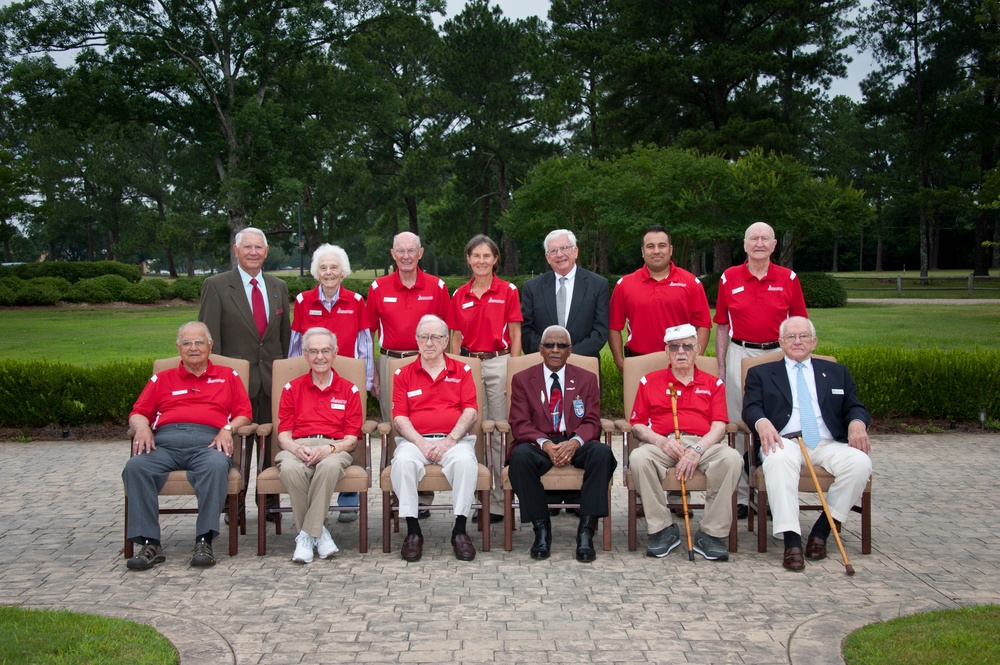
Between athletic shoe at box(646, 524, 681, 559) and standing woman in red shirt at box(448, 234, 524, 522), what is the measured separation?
125 centimetres

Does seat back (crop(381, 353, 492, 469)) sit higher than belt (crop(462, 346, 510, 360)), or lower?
lower

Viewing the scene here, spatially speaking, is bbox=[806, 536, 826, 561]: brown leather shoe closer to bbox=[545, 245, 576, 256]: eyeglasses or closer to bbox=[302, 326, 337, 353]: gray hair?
bbox=[545, 245, 576, 256]: eyeglasses

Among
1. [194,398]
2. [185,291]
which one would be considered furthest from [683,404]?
[185,291]

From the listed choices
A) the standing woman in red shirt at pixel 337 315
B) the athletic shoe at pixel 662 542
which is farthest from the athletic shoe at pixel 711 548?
the standing woman in red shirt at pixel 337 315

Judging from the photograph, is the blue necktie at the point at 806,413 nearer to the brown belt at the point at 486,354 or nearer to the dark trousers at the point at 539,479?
the dark trousers at the point at 539,479

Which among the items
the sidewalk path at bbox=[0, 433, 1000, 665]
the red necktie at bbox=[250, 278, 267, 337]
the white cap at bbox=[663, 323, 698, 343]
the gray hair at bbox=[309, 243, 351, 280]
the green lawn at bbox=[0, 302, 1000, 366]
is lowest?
the sidewalk path at bbox=[0, 433, 1000, 665]

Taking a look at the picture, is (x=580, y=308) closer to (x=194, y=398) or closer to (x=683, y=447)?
(x=683, y=447)

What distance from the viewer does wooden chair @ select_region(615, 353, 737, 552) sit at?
5293 mm

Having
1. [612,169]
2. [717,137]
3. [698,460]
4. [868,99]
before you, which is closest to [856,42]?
[868,99]

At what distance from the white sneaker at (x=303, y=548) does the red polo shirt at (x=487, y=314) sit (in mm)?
1766

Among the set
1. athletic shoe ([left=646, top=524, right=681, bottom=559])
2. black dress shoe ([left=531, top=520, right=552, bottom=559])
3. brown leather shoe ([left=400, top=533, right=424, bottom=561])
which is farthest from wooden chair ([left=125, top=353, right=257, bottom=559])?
athletic shoe ([left=646, top=524, right=681, bottom=559])

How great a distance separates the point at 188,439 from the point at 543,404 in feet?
7.10

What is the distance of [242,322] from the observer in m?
6.08

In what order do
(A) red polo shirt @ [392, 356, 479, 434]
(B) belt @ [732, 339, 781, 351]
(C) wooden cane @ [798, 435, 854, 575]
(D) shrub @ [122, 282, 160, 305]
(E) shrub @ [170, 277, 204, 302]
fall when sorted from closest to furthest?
(C) wooden cane @ [798, 435, 854, 575]
(A) red polo shirt @ [392, 356, 479, 434]
(B) belt @ [732, 339, 781, 351]
(D) shrub @ [122, 282, 160, 305]
(E) shrub @ [170, 277, 204, 302]
